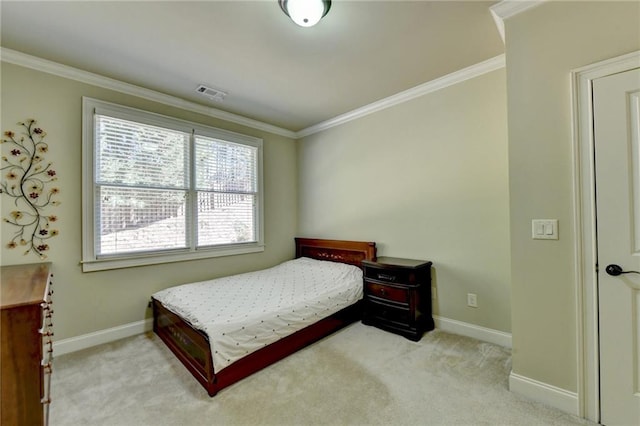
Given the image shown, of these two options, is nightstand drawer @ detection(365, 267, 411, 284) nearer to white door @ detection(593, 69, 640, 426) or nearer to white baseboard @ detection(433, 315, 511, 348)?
white baseboard @ detection(433, 315, 511, 348)

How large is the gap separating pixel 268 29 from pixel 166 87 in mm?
1505

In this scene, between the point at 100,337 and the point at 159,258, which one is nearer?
the point at 100,337

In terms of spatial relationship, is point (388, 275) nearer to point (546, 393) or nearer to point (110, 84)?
point (546, 393)

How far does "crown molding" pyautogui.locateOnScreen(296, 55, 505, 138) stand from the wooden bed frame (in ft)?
5.46

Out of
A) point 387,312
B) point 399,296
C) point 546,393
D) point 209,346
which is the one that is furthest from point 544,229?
point 209,346

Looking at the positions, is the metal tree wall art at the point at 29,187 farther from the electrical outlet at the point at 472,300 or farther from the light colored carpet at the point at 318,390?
the electrical outlet at the point at 472,300

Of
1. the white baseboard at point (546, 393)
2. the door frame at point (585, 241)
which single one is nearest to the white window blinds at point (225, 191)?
the white baseboard at point (546, 393)

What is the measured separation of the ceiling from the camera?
5.98ft

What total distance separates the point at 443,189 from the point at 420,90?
1.09 metres

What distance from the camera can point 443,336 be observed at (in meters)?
2.68

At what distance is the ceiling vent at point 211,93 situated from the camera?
288 centimetres

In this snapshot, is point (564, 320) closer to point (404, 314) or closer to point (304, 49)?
point (404, 314)

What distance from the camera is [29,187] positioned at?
7.64 ft

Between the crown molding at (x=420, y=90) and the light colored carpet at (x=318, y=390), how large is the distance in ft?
8.18
